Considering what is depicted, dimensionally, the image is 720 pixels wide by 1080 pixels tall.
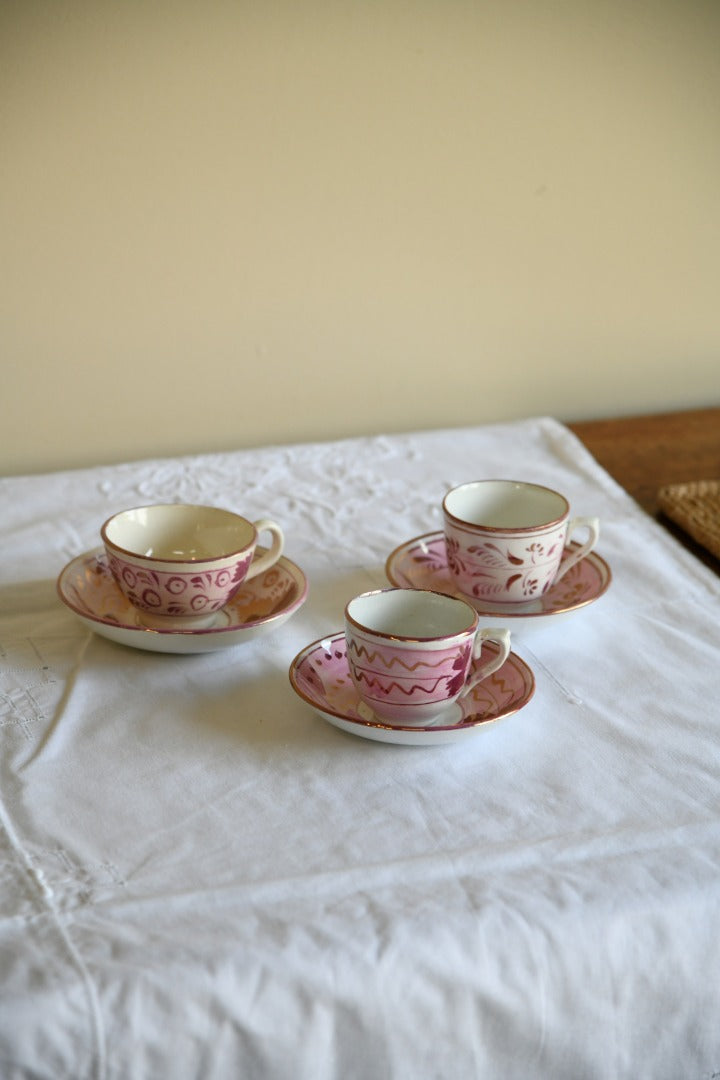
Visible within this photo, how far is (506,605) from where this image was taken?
78 cm

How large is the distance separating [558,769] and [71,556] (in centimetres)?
44

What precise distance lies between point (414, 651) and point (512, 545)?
0.16 meters

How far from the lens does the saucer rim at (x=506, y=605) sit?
752 mm

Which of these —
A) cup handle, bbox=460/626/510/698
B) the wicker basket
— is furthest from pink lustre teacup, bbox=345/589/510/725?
the wicker basket

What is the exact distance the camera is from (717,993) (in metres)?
0.53

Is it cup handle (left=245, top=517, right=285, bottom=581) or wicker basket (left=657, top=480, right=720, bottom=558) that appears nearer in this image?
cup handle (left=245, top=517, right=285, bottom=581)

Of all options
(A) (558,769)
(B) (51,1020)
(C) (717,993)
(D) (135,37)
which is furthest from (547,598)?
(D) (135,37)

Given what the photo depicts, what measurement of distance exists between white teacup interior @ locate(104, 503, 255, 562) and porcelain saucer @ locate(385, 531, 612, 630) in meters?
0.11

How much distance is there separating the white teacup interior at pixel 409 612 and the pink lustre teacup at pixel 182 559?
0.10 metres

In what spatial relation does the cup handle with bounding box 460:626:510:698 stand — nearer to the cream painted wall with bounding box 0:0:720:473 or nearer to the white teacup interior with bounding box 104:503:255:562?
the white teacup interior with bounding box 104:503:255:562

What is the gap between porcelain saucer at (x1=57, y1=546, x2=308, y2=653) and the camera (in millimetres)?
711

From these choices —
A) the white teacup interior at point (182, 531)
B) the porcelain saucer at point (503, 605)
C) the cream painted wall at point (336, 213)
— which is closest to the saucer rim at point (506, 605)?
the porcelain saucer at point (503, 605)

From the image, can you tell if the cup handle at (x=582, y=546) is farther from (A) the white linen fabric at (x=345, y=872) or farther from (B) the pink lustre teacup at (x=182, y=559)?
(B) the pink lustre teacup at (x=182, y=559)

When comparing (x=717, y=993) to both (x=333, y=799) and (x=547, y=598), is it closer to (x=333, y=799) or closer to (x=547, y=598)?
(x=333, y=799)
